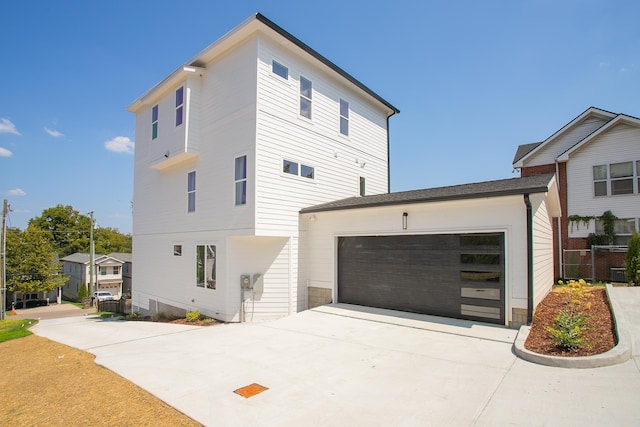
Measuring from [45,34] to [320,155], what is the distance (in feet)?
36.6

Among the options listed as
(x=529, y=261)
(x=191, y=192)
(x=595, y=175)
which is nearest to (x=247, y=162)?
(x=191, y=192)

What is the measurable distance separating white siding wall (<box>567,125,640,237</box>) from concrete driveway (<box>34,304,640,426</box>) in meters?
12.4

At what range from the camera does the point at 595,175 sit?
15672mm

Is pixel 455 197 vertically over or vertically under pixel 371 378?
over

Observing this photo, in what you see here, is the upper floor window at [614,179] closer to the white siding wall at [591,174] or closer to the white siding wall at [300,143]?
the white siding wall at [591,174]

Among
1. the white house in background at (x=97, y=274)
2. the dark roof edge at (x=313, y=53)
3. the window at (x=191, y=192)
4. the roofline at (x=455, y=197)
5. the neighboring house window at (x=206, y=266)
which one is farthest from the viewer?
the white house in background at (x=97, y=274)

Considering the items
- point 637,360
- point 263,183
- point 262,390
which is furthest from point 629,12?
point 262,390

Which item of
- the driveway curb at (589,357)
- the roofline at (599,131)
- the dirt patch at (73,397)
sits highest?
the roofline at (599,131)

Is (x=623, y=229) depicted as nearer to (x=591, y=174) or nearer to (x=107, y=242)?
(x=591, y=174)

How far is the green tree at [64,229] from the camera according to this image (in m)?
55.8

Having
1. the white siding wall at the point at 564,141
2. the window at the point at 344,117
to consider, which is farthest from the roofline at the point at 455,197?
the white siding wall at the point at 564,141

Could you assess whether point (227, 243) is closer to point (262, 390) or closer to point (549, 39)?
point (262, 390)

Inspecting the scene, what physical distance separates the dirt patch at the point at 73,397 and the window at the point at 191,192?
639cm

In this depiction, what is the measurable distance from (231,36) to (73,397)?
9891 mm
